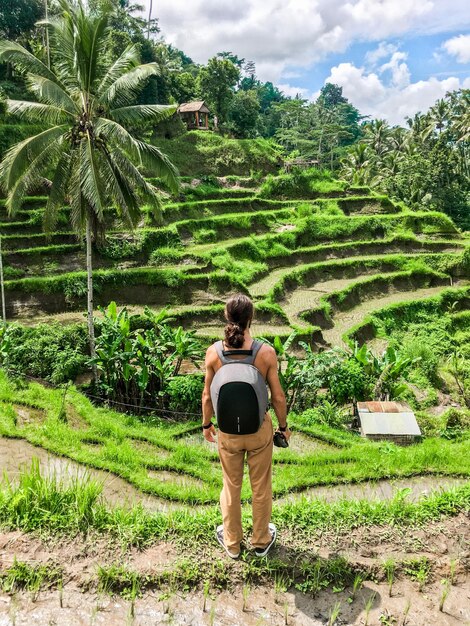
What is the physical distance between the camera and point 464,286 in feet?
74.5

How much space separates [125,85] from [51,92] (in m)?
1.47

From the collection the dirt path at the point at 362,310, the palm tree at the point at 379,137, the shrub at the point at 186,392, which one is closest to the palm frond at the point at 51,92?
the shrub at the point at 186,392

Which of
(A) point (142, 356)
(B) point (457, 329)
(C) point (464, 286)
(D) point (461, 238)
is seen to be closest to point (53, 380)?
(A) point (142, 356)

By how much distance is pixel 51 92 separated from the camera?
9469mm

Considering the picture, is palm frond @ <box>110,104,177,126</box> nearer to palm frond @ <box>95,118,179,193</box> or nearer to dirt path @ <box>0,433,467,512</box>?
palm frond @ <box>95,118,179,193</box>

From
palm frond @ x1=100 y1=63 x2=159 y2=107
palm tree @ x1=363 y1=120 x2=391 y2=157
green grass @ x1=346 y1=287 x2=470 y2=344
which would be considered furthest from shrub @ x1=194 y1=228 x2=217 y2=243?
palm tree @ x1=363 y1=120 x2=391 y2=157

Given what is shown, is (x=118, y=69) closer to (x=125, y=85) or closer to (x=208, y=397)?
(x=125, y=85)

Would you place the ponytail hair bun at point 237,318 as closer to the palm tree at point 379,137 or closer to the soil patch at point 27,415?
the soil patch at point 27,415

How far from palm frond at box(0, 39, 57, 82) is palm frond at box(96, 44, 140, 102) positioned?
101 centimetres

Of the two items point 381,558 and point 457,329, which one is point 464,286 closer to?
point 457,329

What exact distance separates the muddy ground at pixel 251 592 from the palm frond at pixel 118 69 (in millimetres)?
9264

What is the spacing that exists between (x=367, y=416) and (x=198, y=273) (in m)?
11.3

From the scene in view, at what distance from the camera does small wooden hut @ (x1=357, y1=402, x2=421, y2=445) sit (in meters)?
8.81

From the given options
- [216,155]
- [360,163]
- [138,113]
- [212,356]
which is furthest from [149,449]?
[360,163]
